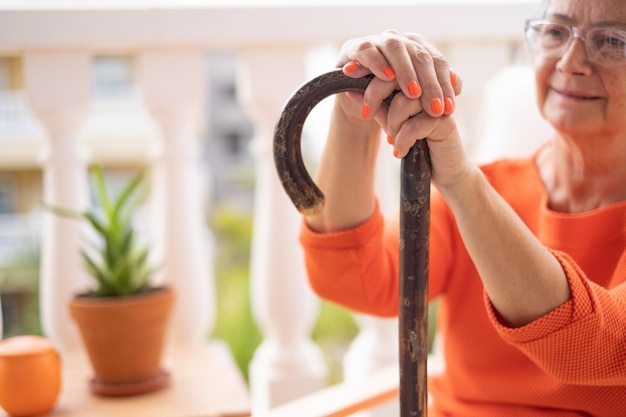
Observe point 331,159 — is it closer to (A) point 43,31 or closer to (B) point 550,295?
(B) point 550,295

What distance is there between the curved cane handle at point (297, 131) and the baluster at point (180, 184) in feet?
2.60

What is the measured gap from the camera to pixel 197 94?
1676 millimetres

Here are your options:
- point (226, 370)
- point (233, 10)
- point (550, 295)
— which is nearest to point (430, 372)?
point (226, 370)

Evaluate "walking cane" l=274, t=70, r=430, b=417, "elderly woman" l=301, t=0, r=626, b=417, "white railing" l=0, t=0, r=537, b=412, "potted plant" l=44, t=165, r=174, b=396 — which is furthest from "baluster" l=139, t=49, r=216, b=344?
"walking cane" l=274, t=70, r=430, b=417

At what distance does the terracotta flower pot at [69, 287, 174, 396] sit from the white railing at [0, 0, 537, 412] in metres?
0.26

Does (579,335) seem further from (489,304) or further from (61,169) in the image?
(61,169)

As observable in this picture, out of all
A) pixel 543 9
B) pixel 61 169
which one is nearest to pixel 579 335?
pixel 543 9

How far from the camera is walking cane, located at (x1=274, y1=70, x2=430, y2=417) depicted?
91 centimetres

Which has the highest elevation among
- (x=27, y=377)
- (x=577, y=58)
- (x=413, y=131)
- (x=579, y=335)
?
(x=577, y=58)

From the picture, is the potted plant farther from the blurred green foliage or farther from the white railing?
the blurred green foliage

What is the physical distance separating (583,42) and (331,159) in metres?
0.38

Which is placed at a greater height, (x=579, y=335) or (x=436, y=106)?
(x=436, y=106)

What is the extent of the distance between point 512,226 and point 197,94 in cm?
86

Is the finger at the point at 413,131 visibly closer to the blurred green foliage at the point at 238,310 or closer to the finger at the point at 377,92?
the finger at the point at 377,92
